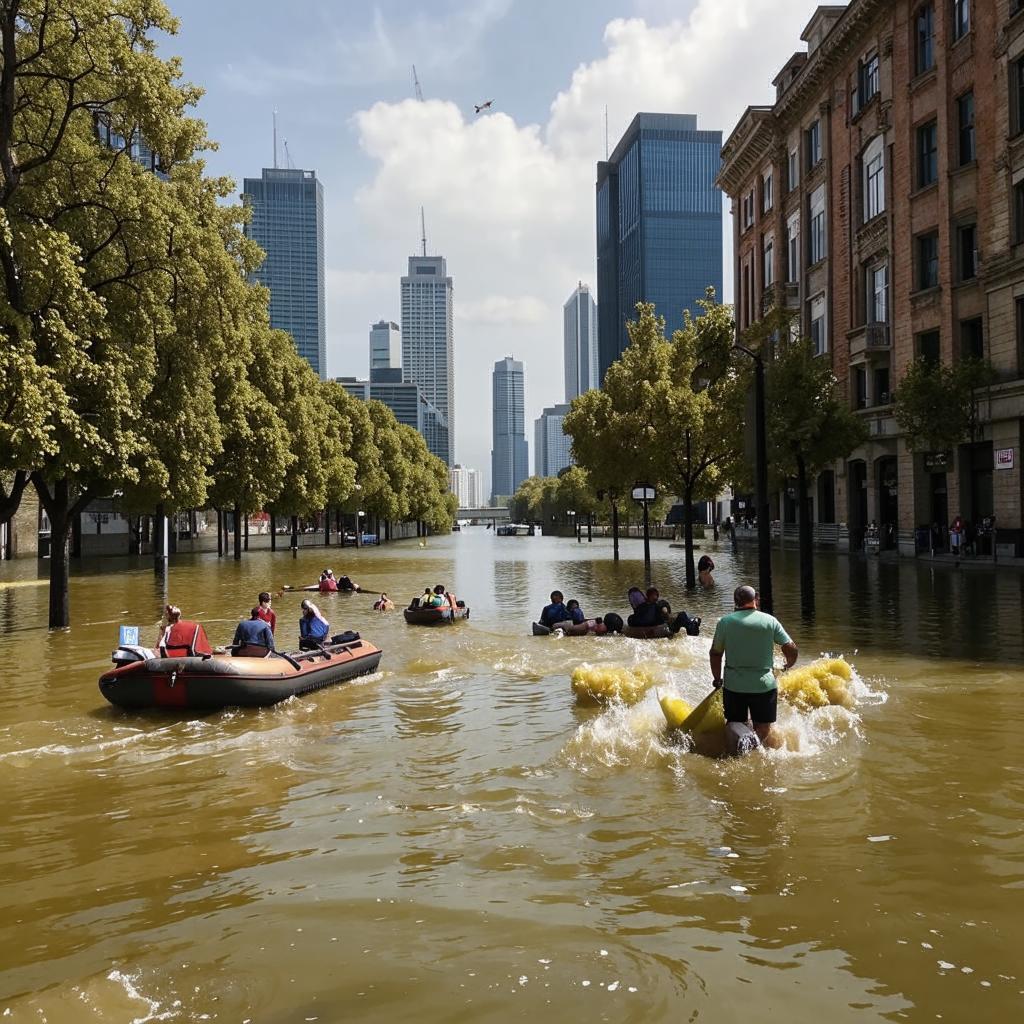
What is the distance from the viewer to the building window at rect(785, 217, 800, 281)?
52969mm

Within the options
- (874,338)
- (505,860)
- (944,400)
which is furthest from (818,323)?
(505,860)

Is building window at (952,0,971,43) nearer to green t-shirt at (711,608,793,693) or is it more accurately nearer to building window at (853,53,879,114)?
building window at (853,53,879,114)

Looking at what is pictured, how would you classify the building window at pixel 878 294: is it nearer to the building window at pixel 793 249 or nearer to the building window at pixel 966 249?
the building window at pixel 966 249

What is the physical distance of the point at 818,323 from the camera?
164 ft

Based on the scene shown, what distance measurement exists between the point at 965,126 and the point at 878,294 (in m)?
9.00

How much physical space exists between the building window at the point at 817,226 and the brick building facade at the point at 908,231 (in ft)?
0.49

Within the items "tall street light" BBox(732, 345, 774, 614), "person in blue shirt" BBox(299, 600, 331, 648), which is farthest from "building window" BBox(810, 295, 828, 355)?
"person in blue shirt" BBox(299, 600, 331, 648)

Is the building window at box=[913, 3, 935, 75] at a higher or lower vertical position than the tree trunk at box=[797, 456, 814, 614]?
higher

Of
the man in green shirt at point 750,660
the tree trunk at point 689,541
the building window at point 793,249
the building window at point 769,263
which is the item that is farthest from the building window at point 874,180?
the man in green shirt at point 750,660

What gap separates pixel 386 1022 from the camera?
4469 mm

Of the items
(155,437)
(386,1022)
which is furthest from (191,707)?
(155,437)

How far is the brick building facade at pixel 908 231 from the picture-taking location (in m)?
32.1

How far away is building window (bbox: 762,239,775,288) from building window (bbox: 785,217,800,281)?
1972 mm

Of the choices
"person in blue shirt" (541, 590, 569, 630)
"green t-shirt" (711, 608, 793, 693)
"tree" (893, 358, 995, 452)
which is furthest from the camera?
"tree" (893, 358, 995, 452)
